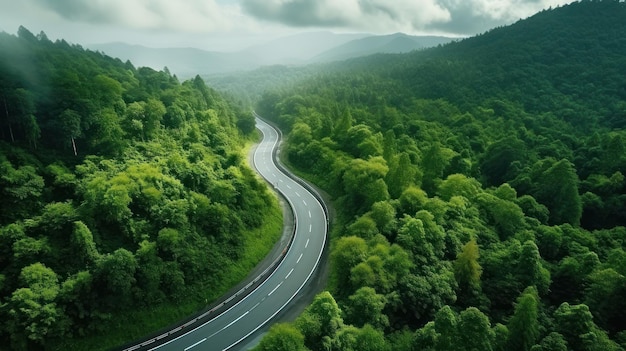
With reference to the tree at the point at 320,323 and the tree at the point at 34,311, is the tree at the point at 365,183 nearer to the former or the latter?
the tree at the point at 320,323

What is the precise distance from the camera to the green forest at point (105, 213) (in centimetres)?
2919

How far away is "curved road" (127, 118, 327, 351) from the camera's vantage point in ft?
99.1

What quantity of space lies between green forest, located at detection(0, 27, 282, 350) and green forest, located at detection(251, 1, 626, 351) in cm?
1298

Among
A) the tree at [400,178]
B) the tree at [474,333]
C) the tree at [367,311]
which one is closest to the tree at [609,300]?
the tree at [474,333]

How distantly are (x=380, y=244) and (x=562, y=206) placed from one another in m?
30.5

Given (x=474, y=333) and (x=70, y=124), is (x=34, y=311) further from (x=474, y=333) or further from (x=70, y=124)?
(x=474, y=333)

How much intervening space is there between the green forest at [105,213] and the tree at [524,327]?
2444 cm

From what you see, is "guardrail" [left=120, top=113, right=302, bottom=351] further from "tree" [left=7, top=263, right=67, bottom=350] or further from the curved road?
"tree" [left=7, top=263, right=67, bottom=350]

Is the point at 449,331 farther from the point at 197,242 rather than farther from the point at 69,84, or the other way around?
the point at 69,84

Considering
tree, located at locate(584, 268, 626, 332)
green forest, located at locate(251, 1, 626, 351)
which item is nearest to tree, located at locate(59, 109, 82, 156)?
green forest, located at locate(251, 1, 626, 351)

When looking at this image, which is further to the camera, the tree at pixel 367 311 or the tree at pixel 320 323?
the tree at pixel 367 311

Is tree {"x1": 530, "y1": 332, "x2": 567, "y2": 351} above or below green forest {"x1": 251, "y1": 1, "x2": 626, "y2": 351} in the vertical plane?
below

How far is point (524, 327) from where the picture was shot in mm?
26172

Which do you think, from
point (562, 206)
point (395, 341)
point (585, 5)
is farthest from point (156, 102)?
point (585, 5)
